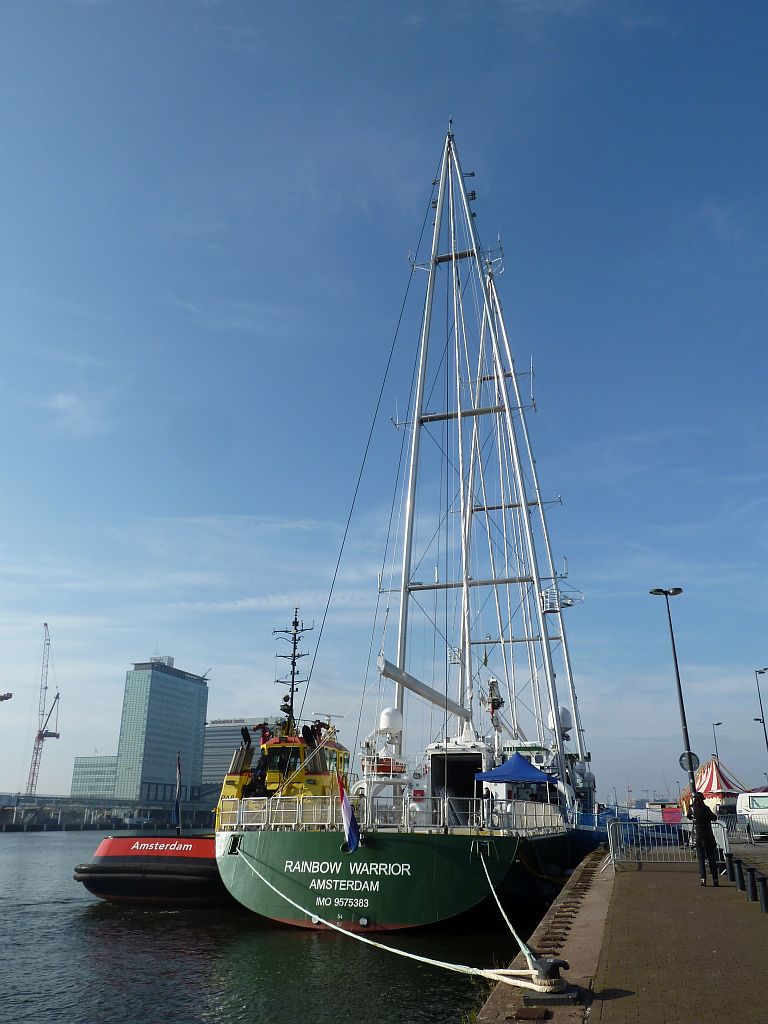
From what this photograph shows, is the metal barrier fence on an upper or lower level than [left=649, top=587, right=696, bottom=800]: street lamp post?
lower

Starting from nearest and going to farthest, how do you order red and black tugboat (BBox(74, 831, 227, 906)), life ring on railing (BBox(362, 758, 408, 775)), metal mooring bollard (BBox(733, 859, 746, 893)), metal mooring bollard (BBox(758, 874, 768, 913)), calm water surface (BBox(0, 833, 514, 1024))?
metal mooring bollard (BBox(758, 874, 768, 913)) < calm water surface (BBox(0, 833, 514, 1024)) < metal mooring bollard (BBox(733, 859, 746, 893)) < life ring on railing (BBox(362, 758, 408, 775)) < red and black tugboat (BBox(74, 831, 227, 906))

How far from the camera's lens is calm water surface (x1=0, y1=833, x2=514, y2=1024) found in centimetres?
1306

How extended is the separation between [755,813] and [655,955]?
27.3 metres

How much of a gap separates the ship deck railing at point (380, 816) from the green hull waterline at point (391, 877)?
63 centimetres

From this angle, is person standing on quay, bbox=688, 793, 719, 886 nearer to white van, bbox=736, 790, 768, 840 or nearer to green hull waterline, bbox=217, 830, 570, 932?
green hull waterline, bbox=217, 830, 570, 932

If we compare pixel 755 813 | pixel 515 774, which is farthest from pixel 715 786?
pixel 515 774

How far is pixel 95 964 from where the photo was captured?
58.7 feet

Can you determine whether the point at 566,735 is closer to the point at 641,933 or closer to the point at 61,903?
the point at 61,903

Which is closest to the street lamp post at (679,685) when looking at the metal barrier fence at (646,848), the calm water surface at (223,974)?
the metal barrier fence at (646,848)

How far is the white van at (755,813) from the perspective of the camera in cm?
3136

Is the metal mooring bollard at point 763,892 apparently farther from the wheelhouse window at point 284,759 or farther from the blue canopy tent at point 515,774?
the wheelhouse window at point 284,759

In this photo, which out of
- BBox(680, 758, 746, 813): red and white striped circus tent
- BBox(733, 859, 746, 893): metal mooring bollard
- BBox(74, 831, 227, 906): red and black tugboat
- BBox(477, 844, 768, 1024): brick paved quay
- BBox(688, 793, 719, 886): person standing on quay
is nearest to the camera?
BBox(477, 844, 768, 1024): brick paved quay

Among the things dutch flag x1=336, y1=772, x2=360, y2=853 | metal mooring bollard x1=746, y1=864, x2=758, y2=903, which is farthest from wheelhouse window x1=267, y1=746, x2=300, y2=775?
metal mooring bollard x1=746, y1=864, x2=758, y2=903

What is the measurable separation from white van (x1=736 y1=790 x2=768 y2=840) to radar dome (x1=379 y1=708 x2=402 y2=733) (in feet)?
52.7
